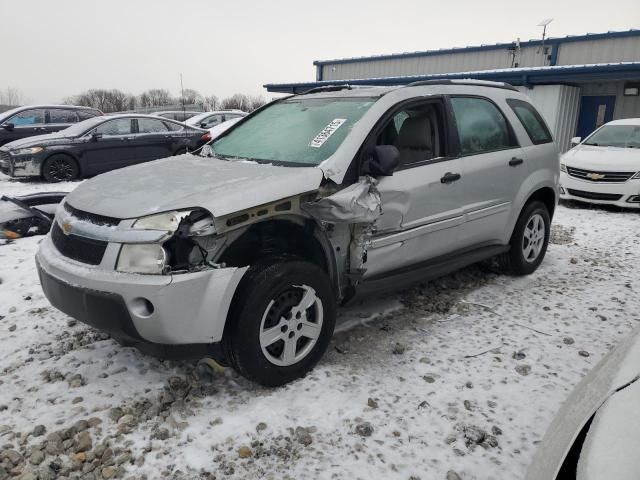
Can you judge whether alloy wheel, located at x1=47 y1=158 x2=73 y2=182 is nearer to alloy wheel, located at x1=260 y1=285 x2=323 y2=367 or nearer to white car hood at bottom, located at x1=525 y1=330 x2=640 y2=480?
alloy wheel, located at x1=260 y1=285 x2=323 y2=367

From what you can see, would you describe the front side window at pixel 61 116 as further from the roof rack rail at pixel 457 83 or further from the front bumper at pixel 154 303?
the front bumper at pixel 154 303

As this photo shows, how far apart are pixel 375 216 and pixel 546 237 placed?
287 centimetres

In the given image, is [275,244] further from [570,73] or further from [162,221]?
[570,73]

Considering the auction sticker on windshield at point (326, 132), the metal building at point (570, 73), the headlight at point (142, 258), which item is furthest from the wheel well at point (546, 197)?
the metal building at point (570, 73)

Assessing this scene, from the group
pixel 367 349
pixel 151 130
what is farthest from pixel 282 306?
pixel 151 130

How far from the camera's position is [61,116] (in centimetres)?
1234

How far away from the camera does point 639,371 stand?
5.50 feet

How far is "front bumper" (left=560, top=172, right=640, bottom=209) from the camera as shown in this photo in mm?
8008

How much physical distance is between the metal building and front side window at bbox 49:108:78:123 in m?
12.0

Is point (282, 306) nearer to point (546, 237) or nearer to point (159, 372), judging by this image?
point (159, 372)

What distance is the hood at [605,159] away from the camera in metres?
8.07

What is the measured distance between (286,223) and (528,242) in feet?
9.85

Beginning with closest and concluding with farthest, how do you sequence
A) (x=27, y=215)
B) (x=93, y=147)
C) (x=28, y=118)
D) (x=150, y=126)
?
A: 1. (x=27, y=215)
2. (x=93, y=147)
3. (x=150, y=126)
4. (x=28, y=118)

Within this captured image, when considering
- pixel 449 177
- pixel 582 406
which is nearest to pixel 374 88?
pixel 449 177
